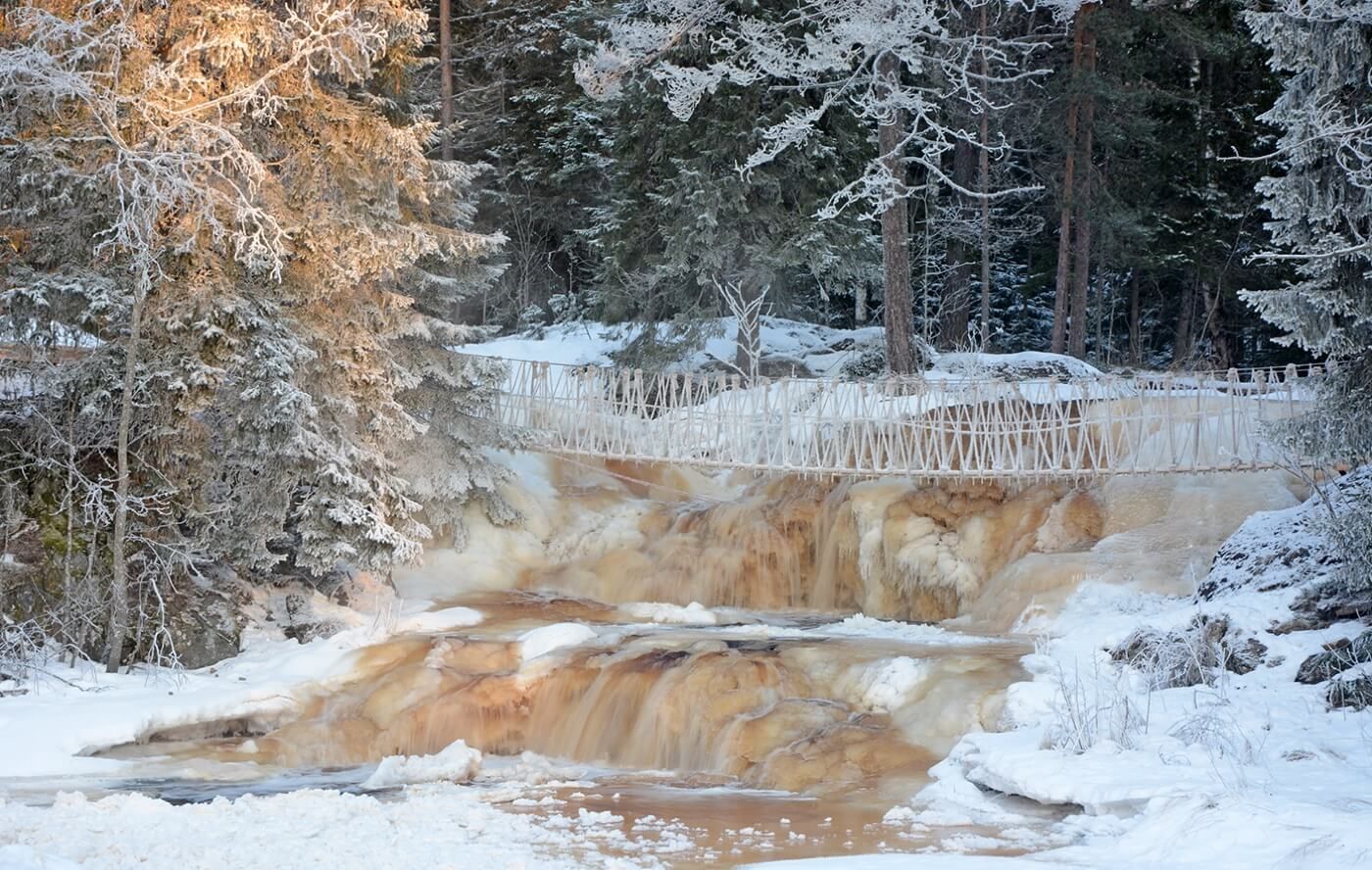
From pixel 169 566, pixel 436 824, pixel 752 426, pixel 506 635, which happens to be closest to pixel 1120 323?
pixel 752 426

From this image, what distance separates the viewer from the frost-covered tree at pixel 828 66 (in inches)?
534

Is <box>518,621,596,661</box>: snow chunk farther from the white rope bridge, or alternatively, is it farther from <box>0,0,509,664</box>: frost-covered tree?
the white rope bridge

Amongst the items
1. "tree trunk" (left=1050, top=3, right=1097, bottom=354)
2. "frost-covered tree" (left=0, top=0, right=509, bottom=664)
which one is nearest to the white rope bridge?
"frost-covered tree" (left=0, top=0, right=509, bottom=664)

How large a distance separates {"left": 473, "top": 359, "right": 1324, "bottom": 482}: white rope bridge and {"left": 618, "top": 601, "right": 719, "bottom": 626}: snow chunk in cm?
135

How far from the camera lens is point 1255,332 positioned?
815 inches

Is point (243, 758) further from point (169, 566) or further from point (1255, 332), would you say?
point (1255, 332)

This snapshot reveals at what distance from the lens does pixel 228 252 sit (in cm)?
1004

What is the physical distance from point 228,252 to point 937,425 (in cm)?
605

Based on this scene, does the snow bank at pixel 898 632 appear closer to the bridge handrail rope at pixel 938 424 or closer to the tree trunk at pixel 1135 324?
the bridge handrail rope at pixel 938 424

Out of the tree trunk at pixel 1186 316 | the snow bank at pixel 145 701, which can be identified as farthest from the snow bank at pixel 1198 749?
the tree trunk at pixel 1186 316

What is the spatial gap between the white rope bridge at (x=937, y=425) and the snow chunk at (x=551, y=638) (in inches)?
103

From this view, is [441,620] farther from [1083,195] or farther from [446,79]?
[1083,195]

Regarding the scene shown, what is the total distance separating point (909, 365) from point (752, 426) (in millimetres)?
2667

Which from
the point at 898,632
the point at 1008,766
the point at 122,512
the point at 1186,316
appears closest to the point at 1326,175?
the point at 1008,766
